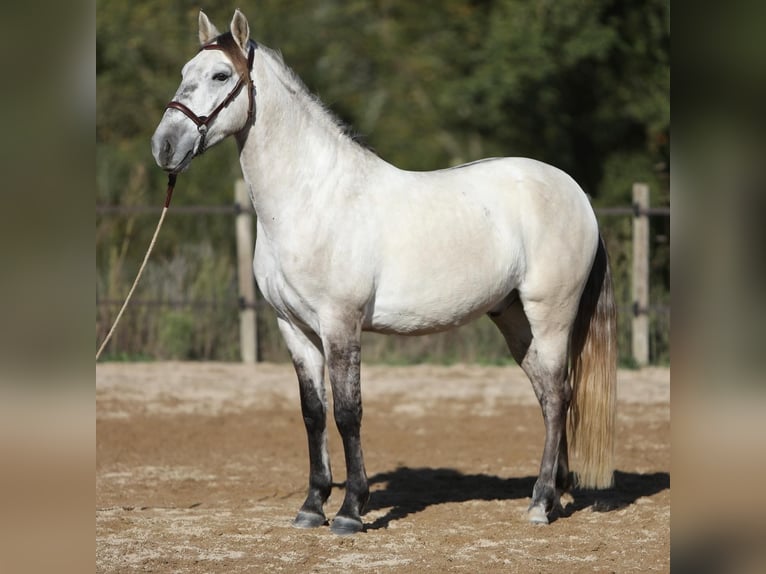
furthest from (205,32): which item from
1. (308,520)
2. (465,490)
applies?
(465,490)

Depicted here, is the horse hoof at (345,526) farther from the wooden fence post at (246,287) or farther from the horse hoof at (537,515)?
the wooden fence post at (246,287)

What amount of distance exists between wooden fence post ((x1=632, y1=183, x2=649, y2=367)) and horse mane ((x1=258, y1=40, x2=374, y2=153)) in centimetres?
581

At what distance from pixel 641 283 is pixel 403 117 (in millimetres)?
9220

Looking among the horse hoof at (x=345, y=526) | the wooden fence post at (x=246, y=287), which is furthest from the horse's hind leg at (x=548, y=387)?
the wooden fence post at (x=246, y=287)

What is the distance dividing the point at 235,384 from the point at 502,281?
15.6 feet

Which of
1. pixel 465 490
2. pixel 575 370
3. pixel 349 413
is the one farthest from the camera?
pixel 465 490

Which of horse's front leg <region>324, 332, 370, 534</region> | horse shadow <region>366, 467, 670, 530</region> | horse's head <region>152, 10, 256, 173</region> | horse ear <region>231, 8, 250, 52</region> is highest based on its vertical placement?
horse ear <region>231, 8, 250, 52</region>

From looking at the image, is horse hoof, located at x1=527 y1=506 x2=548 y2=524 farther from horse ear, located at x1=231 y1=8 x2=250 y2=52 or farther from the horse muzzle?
horse ear, located at x1=231 y1=8 x2=250 y2=52

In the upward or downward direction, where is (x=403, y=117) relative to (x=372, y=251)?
upward

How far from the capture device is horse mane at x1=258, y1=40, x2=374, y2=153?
14.9 feet

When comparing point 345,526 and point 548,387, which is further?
point 548,387

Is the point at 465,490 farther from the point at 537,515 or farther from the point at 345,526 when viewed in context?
the point at 345,526

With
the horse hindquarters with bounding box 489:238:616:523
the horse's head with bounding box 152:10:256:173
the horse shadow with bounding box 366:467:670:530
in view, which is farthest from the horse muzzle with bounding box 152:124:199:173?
the horse shadow with bounding box 366:467:670:530

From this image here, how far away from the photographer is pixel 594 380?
5.01 meters
